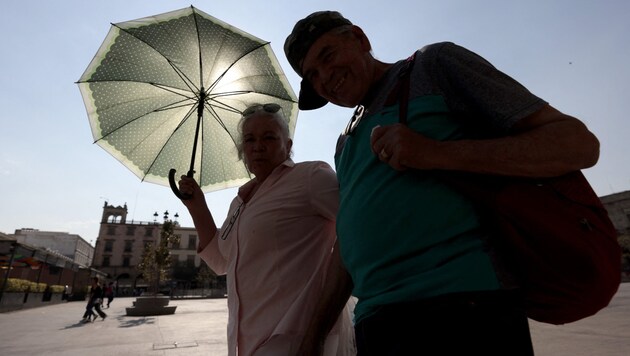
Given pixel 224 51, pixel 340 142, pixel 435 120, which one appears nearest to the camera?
pixel 435 120

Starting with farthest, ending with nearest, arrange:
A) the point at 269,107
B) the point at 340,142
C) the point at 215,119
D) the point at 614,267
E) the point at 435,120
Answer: the point at 215,119 → the point at 269,107 → the point at 340,142 → the point at 435,120 → the point at 614,267

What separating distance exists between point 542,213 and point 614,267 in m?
0.18

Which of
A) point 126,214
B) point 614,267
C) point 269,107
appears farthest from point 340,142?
point 126,214

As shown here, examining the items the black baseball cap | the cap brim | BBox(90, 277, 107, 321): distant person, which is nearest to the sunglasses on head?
the cap brim

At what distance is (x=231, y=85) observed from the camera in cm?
300

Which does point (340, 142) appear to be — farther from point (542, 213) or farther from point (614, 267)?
point (614, 267)

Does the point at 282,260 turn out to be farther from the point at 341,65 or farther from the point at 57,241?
the point at 57,241

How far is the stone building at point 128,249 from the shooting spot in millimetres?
55969

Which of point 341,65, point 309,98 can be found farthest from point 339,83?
point 309,98

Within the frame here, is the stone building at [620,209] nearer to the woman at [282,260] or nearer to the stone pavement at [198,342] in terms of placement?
the stone pavement at [198,342]

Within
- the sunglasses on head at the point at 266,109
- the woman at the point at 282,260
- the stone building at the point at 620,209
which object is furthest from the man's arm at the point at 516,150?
the stone building at the point at 620,209

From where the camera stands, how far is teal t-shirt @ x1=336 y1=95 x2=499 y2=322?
2.46 ft

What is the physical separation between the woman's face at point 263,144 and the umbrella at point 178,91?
3.00 ft

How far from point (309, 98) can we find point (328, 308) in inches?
37.6
